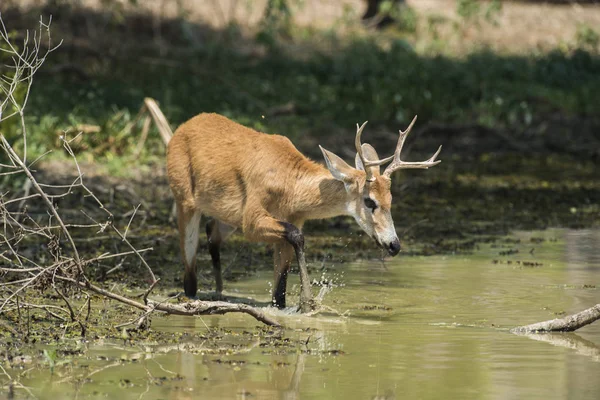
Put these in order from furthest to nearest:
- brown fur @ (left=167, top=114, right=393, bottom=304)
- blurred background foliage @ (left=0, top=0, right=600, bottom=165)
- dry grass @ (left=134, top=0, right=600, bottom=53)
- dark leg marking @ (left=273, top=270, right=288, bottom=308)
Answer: dry grass @ (left=134, top=0, right=600, bottom=53) → blurred background foliage @ (left=0, top=0, right=600, bottom=165) → dark leg marking @ (left=273, top=270, right=288, bottom=308) → brown fur @ (left=167, top=114, right=393, bottom=304)

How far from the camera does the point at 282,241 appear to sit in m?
9.55

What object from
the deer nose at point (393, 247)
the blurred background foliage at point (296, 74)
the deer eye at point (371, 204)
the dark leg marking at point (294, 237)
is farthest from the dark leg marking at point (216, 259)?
the blurred background foliage at point (296, 74)

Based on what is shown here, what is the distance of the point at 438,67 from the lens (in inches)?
868

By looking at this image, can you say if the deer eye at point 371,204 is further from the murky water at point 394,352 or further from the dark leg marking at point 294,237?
the murky water at point 394,352

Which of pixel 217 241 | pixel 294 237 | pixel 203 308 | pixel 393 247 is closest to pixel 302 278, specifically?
pixel 294 237

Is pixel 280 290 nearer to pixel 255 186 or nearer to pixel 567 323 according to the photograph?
pixel 255 186

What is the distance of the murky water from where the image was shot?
6.77 m

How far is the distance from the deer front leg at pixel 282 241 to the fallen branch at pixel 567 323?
167 centimetres

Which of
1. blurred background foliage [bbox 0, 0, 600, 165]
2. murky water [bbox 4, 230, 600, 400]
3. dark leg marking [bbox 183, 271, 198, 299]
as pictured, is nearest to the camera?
murky water [bbox 4, 230, 600, 400]

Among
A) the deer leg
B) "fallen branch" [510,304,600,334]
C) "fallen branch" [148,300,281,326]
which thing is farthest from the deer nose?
"fallen branch" [148,300,281,326]

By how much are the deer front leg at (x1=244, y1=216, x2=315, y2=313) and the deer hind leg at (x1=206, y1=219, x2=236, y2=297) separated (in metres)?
0.71

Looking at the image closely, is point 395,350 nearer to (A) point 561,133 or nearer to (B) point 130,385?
(B) point 130,385

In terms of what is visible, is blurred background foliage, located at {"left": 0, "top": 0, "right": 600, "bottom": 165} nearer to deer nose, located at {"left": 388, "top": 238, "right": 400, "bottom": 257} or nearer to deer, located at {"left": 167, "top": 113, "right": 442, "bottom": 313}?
deer, located at {"left": 167, "top": 113, "right": 442, "bottom": 313}

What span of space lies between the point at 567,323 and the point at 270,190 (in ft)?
8.70
